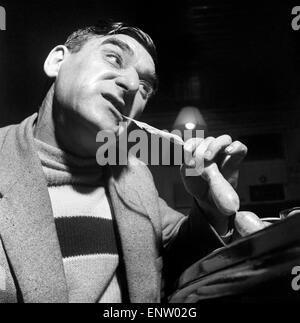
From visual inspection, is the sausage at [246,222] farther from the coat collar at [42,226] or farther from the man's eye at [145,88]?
the man's eye at [145,88]

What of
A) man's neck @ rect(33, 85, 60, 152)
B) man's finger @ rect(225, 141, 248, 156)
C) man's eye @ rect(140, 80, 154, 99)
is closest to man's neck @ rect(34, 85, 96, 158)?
man's neck @ rect(33, 85, 60, 152)

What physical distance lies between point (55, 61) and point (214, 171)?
1.81 ft

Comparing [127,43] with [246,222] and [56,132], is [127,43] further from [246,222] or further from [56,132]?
[246,222]

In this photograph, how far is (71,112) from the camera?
763 millimetres

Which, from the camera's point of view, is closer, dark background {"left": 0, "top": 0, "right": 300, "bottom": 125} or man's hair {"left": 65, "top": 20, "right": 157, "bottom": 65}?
man's hair {"left": 65, "top": 20, "right": 157, "bottom": 65}

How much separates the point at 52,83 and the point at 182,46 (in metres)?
1.16

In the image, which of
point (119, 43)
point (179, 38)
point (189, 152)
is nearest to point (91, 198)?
point (189, 152)

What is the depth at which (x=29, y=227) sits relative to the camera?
0.64m

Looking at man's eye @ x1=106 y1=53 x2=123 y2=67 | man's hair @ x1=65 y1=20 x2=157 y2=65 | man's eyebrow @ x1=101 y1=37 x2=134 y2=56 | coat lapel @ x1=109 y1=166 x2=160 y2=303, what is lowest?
coat lapel @ x1=109 y1=166 x2=160 y2=303

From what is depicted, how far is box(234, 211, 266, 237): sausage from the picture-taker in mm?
543

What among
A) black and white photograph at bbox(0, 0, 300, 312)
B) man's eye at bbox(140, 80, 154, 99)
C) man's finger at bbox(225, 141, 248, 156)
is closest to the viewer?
black and white photograph at bbox(0, 0, 300, 312)

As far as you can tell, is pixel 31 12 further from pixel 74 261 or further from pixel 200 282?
pixel 200 282

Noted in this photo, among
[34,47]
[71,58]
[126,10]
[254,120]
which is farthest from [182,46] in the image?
[254,120]

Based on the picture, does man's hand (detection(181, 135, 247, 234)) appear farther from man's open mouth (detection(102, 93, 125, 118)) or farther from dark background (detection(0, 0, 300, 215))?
dark background (detection(0, 0, 300, 215))
